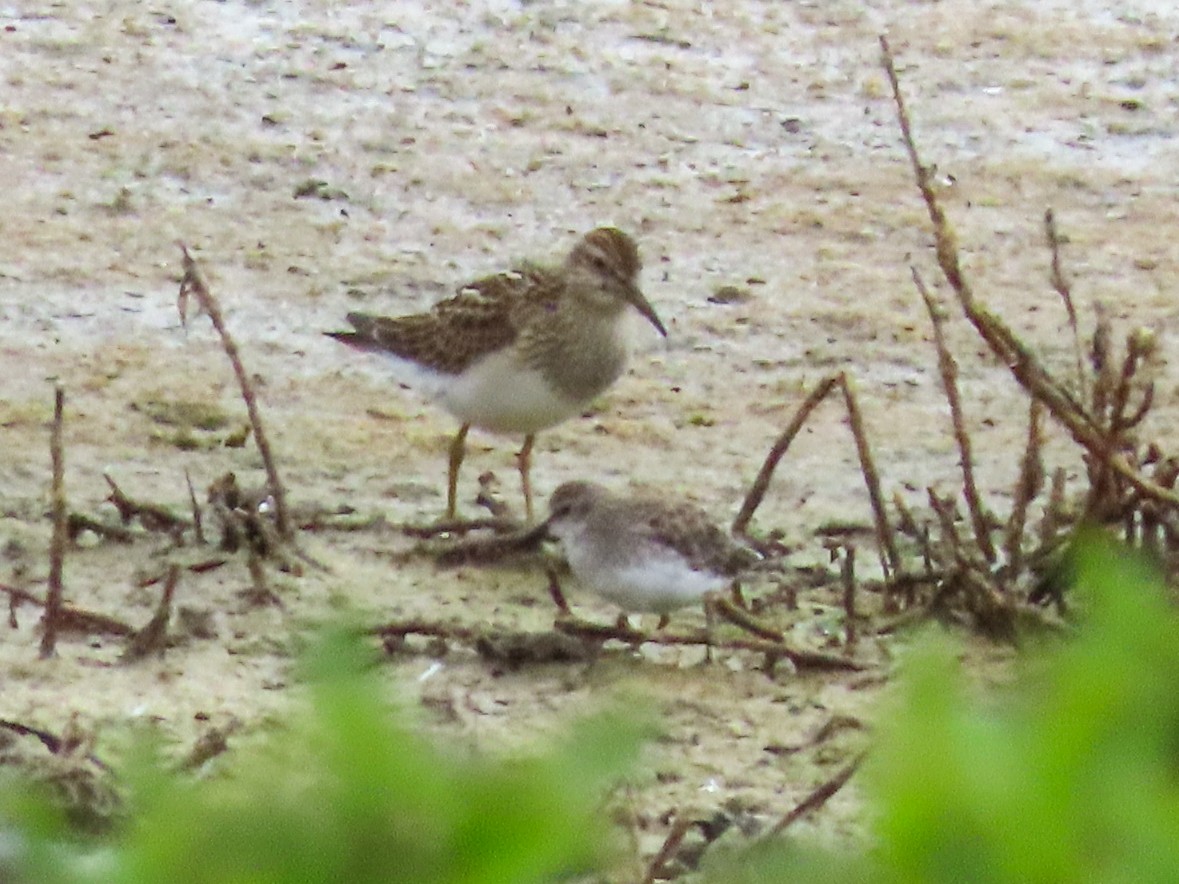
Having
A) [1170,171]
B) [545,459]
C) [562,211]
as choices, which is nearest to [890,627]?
[545,459]

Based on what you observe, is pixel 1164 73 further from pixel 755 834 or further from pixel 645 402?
pixel 755 834

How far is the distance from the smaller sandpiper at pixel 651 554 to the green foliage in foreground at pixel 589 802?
3580mm

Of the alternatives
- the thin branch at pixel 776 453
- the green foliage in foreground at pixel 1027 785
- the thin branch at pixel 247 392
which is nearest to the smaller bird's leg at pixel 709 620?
the thin branch at pixel 776 453

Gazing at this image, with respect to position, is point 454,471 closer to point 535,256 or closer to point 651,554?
point 651,554

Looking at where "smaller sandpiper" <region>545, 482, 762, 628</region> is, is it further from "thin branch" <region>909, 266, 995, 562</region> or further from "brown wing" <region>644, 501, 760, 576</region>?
"thin branch" <region>909, 266, 995, 562</region>

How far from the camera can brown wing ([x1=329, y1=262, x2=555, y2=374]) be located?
631 cm

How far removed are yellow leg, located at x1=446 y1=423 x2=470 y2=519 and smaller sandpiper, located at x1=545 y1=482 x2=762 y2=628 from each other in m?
0.70

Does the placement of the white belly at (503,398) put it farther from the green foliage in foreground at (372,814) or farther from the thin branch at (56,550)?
the green foliage in foreground at (372,814)

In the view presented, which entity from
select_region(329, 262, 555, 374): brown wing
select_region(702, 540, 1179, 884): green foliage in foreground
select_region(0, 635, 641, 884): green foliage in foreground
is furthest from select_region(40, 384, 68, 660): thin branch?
select_region(702, 540, 1179, 884): green foliage in foreground

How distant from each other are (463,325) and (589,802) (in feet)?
16.8

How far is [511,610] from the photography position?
17.5ft

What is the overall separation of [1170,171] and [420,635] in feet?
15.4

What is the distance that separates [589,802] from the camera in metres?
1.31

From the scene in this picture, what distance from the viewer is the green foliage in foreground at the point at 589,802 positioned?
127cm
